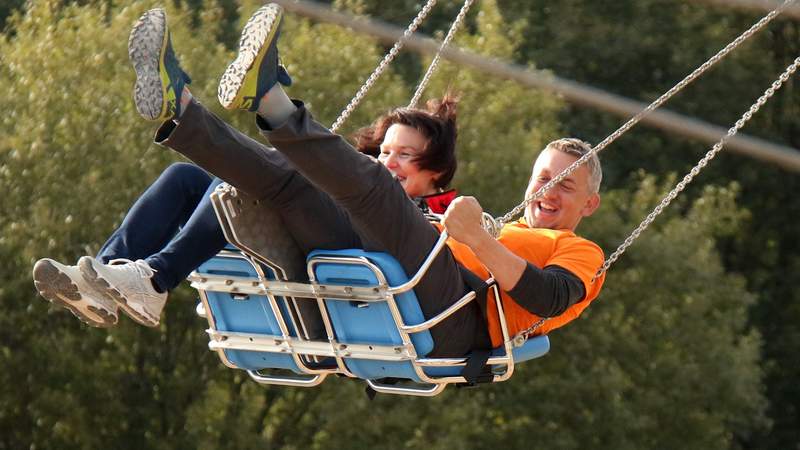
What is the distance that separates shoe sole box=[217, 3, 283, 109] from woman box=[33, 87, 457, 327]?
168mm

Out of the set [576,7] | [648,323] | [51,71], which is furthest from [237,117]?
[576,7]

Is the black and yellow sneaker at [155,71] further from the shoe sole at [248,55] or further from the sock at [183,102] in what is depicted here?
the shoe sole at [248,55]

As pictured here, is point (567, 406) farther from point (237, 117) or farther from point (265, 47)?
point (265, 47)

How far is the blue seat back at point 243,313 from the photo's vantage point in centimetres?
539

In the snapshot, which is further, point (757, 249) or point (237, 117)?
point (757, 249)

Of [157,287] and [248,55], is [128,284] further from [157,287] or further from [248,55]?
[248,55]

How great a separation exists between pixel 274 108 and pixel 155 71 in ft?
1.05

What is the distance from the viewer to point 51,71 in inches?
634

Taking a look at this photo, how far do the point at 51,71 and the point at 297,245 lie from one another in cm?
1121

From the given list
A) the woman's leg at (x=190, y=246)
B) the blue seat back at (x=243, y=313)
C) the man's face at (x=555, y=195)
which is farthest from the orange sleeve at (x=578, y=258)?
the woman's leg at (x=190, y=246)

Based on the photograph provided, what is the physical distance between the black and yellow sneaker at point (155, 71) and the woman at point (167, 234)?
0.26 ft

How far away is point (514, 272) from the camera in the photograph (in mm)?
5203

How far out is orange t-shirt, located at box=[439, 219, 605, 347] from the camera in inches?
216

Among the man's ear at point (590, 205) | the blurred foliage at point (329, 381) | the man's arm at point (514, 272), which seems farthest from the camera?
the blurred foliage at point (329, 381)
